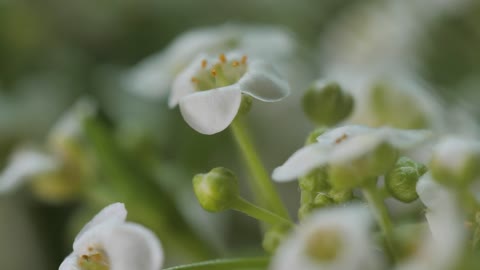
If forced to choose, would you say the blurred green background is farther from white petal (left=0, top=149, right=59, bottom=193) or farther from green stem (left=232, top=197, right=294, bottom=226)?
green stem (left=232, top=197, right=294, bottom=226)

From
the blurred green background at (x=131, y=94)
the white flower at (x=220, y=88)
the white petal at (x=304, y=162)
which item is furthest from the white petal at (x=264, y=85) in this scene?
the blurred green background at (x=131, y=94)

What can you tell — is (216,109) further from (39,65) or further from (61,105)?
(39,65)

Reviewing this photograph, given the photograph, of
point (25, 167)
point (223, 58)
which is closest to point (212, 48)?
point (223, 58)

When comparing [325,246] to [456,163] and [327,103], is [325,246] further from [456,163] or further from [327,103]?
[327,103]

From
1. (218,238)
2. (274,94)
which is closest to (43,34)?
(218,238)

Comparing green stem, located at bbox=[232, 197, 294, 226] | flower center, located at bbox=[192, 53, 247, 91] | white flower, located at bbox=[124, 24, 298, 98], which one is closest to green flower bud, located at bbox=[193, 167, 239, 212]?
green stem, located at bbox=[232, 197, 294, 226]

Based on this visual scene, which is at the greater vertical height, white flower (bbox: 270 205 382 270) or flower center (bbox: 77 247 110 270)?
flower center (bbox: 77 247 110 270)
